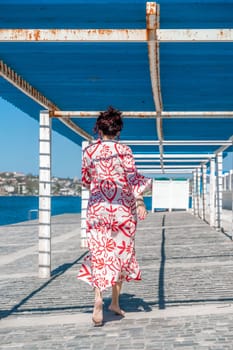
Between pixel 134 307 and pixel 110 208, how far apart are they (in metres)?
1.39

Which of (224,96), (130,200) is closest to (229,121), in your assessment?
(224,96)

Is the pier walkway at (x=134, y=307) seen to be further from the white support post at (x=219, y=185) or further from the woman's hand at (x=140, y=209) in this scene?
the white support post at (x=219, y=185)

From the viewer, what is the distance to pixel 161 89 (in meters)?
8.01

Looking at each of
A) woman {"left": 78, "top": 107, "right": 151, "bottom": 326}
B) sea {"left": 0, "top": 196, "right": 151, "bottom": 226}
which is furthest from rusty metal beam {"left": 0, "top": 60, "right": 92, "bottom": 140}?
sea {"left": 0, "top": 196, "right": 151, "bottom": 226}

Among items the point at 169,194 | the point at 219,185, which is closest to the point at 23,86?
the point at 219,185

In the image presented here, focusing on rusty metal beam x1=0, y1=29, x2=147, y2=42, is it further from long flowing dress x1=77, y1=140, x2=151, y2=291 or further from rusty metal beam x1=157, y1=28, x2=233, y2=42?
long flowing dress x1=77, y1=140, x2=151, y2=291

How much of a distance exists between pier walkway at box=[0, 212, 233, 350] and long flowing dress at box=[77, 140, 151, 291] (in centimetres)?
53

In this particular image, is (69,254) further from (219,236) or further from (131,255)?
(131,255)

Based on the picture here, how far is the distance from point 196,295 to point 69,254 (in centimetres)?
552

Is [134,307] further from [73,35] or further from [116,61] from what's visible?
[73,35]

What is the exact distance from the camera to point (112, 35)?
4836mm

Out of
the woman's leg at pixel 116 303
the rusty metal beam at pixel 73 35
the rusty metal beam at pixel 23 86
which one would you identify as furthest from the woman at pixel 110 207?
the rusty metal beam at pixel 23 86

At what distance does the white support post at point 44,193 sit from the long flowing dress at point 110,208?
10.6 ft

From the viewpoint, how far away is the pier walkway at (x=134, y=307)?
4.61 m
